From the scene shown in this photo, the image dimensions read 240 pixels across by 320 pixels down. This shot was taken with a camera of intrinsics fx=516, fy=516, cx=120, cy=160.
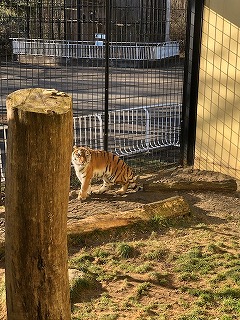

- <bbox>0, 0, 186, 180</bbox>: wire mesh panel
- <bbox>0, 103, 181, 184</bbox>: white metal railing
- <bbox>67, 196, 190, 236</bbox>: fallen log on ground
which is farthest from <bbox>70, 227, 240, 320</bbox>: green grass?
<bbox>0, 103, 181, 184</bbox>: white metal railing

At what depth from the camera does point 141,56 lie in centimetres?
1003

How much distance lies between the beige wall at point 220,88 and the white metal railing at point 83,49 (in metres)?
0.78

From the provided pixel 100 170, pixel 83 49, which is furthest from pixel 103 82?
pixel 100 170

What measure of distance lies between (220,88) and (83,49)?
3.44 metres

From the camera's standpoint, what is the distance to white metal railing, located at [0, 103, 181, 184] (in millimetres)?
7629

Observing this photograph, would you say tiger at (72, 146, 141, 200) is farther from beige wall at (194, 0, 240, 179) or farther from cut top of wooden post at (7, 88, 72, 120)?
cut top of wooden post at (7, 88, 72, 120)

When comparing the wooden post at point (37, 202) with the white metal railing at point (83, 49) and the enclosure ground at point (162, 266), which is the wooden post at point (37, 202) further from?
the white metal railing at point (83, 49)

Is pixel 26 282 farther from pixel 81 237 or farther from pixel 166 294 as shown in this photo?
pixel 81 237

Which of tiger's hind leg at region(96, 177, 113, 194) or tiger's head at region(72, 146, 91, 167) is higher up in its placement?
tiger's head at region(72, 146, 91, 167)

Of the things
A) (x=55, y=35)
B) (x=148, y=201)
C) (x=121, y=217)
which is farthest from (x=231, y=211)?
(x=55, y=35)

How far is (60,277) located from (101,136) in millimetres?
5024

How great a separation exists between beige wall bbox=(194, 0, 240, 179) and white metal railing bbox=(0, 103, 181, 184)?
897mm

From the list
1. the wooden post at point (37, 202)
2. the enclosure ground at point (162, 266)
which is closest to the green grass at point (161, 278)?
the enclosure ground at point (162, 266)

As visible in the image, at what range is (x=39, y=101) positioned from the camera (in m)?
2.26
